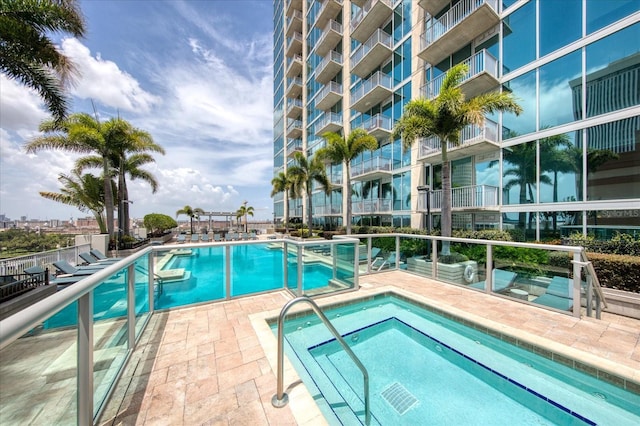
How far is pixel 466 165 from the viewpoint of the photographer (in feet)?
34.7

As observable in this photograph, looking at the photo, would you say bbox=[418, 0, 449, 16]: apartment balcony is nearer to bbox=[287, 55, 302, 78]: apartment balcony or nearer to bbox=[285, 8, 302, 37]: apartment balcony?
bbox=[287, 55, 302, 78]: apartment balcony

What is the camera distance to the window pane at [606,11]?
21.6ft

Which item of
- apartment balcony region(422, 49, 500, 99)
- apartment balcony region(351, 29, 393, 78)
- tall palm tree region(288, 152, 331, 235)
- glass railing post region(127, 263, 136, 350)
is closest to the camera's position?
glass railing post region(127, 263, 136, 350)

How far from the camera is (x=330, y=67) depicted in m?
18.2

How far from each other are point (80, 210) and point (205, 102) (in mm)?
12996

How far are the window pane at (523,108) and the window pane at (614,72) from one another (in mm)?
1379

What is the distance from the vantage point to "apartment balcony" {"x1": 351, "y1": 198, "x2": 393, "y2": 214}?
1408 centimetres

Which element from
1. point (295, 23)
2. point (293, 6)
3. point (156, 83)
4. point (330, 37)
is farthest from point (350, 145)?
point (293, 6)

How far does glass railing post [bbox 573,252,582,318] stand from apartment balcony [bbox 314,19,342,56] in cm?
1952

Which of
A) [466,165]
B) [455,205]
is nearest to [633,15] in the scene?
[466,165]

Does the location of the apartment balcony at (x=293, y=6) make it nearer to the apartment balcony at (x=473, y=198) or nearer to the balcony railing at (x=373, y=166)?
the balcony railing at (x=373, y=166)

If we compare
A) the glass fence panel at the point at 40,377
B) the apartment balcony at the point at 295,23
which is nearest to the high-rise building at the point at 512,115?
the glass fence panel at the point at 40,377

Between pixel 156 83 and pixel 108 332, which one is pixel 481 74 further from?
pixel 156 83

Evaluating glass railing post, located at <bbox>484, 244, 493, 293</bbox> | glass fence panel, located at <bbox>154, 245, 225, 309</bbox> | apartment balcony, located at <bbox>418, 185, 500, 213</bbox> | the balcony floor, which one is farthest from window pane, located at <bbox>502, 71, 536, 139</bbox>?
glass fence panel, located at <bbox>154, 245, 225, 309</bbox>
